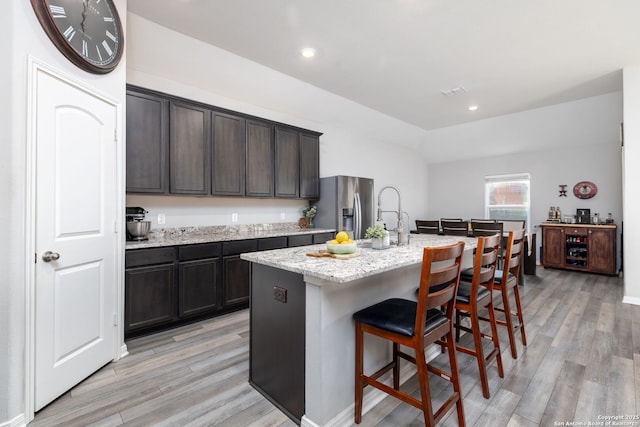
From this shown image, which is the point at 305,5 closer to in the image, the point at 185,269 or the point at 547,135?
the point at 185,269

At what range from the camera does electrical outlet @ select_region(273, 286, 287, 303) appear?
70.9 inches

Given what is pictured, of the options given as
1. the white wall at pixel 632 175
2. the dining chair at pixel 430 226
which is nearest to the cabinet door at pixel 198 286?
the dining chair at pixel 430 226

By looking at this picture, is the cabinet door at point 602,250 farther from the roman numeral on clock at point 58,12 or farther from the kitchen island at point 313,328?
the roman numeral on clock at point 58,12

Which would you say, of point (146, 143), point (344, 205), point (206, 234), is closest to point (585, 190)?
point (344, 205)

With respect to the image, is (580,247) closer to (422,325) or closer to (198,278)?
(422,325)

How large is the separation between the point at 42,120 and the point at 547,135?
7560 mm

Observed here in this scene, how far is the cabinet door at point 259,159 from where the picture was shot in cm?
395

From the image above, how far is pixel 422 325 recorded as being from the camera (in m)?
1.48

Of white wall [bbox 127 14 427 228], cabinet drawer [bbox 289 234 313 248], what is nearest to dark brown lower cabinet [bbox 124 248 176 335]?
white wall [bbox 127 14 427 228]

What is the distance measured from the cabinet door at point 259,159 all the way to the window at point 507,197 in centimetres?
561

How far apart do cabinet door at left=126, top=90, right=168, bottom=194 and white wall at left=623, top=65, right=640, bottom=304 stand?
5.66m

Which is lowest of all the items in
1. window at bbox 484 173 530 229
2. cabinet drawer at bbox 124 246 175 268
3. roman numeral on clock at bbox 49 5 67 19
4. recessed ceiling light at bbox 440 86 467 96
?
cabinet drawer at bbox 124 246 175 268

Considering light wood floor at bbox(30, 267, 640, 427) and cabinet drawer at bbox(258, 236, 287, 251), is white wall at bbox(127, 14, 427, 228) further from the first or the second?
light wood floor at bbox(30, 267, 640, 427)

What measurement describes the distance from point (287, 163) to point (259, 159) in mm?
496
